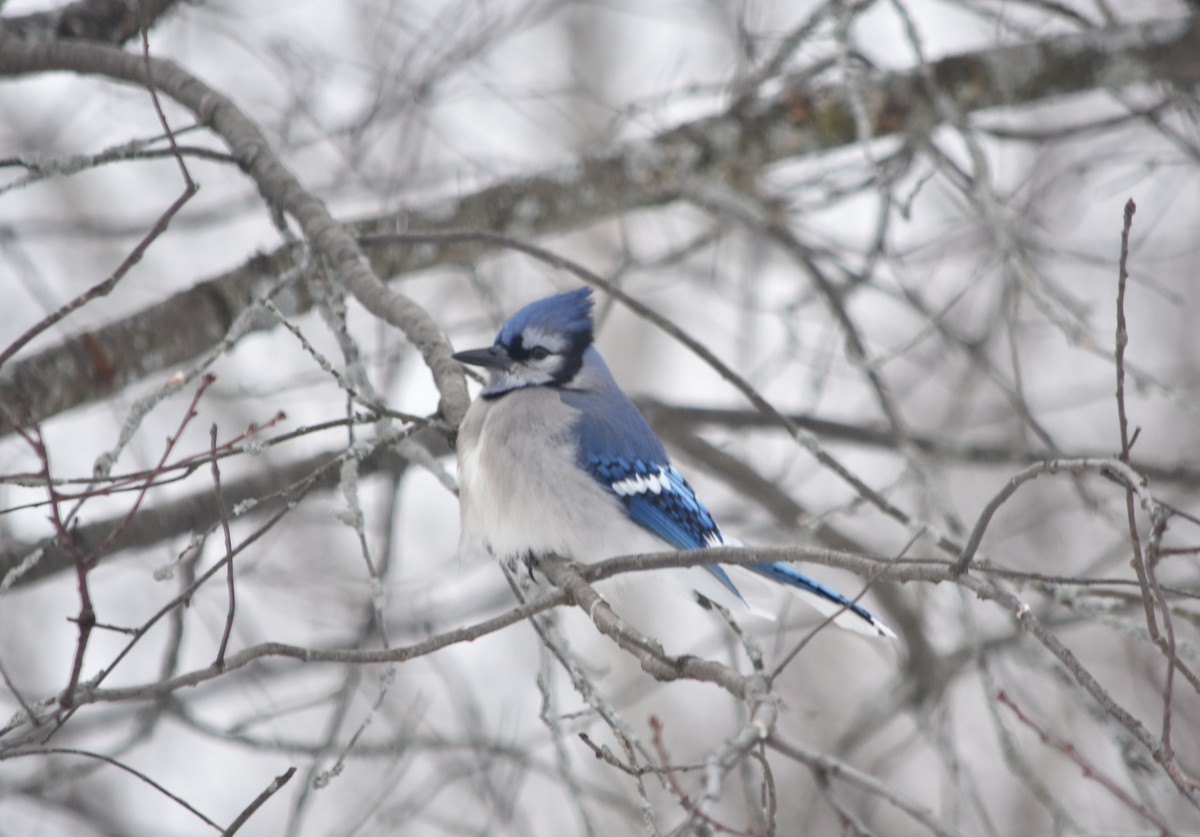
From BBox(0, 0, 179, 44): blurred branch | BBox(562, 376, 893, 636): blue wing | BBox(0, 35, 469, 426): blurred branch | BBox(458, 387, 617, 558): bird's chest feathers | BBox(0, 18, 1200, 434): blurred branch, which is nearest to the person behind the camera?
BBox(0, 35, 469, 426): blurred branch

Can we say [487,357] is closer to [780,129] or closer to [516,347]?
[516,347]

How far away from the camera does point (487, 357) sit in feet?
9.86

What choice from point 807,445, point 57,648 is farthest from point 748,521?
point 57,648

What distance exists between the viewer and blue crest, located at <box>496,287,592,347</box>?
314cm

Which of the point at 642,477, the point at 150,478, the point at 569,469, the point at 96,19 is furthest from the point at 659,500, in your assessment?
the point at 96,19

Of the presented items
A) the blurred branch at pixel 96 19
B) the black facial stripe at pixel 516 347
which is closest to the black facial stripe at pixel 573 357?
the black facial stripe at pixel 516 347

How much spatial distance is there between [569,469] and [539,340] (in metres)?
0.41

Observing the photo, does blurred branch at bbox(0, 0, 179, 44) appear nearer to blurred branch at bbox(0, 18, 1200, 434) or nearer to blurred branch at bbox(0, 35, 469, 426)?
Answer: blurred branch at bbox(0, 35, 469, 426)

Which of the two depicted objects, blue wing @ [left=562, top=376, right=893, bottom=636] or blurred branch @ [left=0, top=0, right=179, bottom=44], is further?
blurred branch @ [left=0, top=0, right=179, bottom=44]

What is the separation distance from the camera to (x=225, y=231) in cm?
691

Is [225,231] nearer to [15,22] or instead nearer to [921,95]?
[15,22]

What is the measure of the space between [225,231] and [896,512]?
216 inches

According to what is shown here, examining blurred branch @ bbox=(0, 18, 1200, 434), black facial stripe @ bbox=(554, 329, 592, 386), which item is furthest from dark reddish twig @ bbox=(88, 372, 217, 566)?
blurred branch @ bbox=(0, 18, 1200, 434)

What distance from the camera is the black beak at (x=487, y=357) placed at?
9.43 feet
